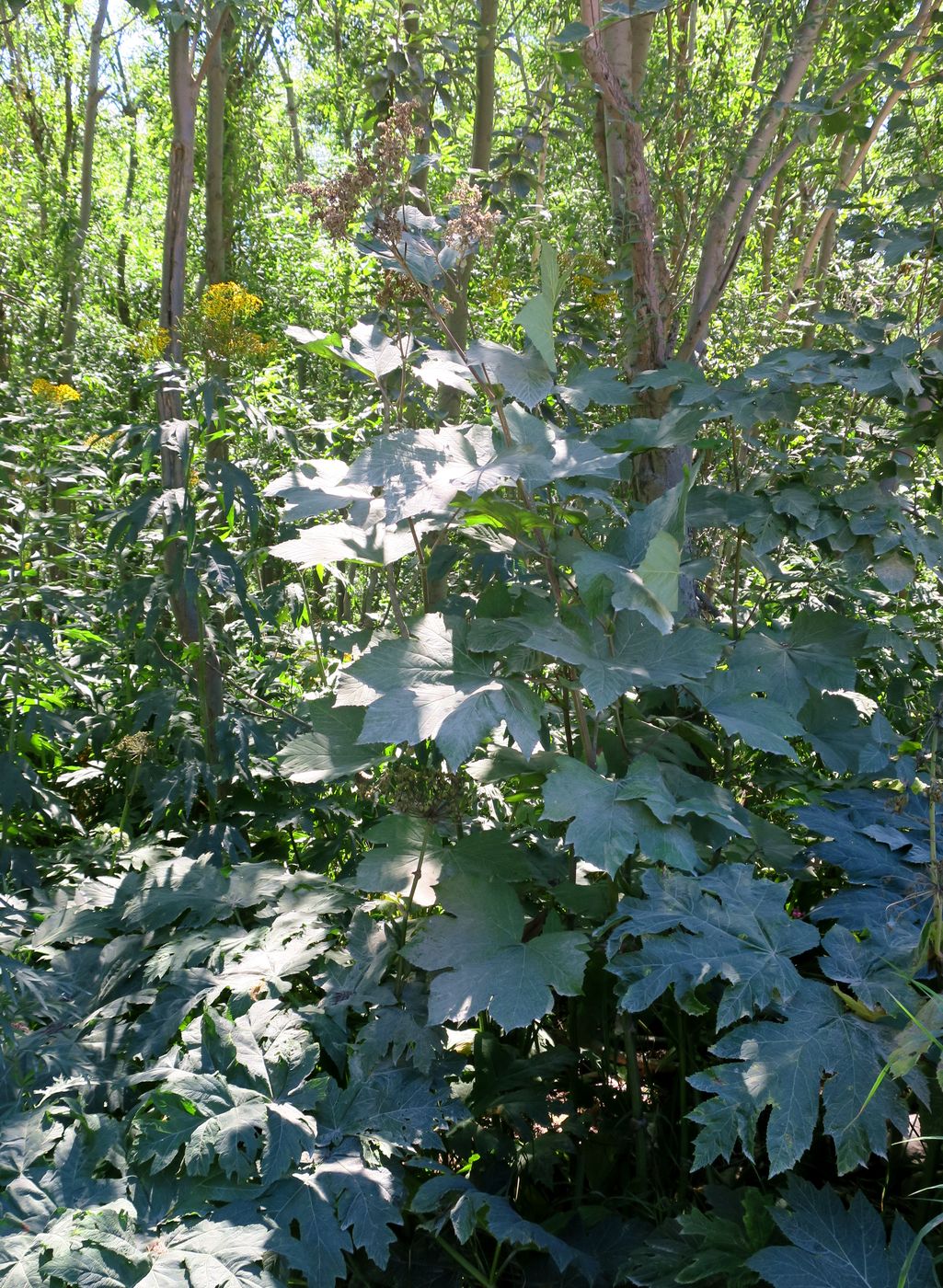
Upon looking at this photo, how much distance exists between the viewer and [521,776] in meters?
1.56

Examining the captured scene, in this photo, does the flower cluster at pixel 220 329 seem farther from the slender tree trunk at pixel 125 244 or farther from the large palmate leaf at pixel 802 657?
the slender tree trunk at pixel 125 244

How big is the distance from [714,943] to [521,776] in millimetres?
457

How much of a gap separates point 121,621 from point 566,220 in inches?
60.2

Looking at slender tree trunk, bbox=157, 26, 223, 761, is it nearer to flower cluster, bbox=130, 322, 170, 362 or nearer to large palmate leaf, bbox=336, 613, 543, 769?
flower cluster, bbox=130, 322, 170, 362

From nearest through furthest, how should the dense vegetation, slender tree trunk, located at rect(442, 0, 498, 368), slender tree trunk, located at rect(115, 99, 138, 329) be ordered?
1. the dense vegetation
2. slender tree trunk, located at rect(442, 0, 498, 368)
3. slender tree trunk, located at rect(115, 99, 138, 329)

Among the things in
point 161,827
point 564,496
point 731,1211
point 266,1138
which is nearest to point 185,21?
point 564,496

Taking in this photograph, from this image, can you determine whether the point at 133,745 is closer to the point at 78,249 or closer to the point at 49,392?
the point at 49,392

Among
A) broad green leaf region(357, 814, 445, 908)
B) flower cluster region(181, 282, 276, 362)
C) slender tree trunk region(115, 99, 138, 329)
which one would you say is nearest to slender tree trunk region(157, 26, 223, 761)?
flower cluster region(181, 282, 276, 362)

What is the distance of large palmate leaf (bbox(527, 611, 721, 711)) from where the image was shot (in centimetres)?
121

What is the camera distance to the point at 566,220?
2.54m

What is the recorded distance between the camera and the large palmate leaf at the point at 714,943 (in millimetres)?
1130

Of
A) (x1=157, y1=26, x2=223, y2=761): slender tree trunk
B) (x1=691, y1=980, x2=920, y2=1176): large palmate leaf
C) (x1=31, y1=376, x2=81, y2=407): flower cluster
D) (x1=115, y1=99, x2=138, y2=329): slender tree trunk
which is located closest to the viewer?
(x1=691, y1=980, x2=920, y2=1176): large palmate leaf

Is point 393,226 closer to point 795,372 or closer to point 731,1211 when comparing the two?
point 795,372

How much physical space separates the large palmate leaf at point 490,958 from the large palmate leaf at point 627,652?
1.08ft
